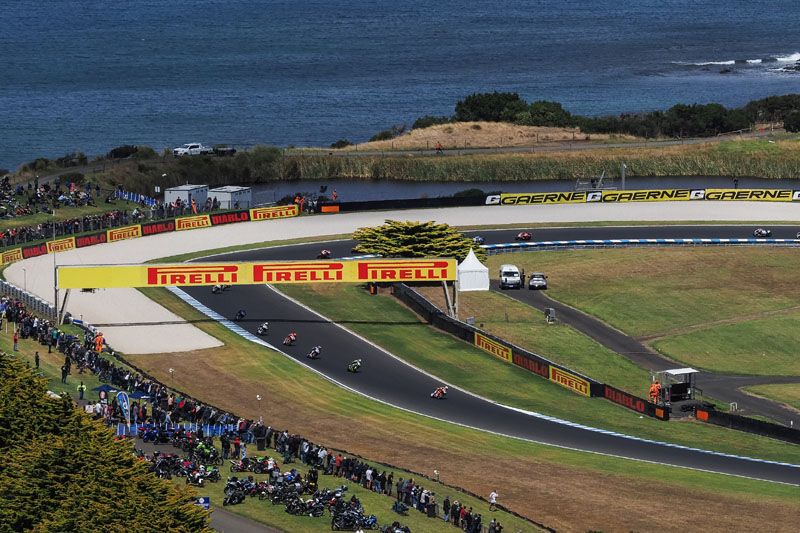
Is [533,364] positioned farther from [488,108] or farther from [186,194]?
[488,108]

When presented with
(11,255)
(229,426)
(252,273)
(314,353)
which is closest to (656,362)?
(314,353)

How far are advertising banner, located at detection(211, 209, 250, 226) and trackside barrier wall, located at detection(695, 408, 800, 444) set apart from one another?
54512 mm

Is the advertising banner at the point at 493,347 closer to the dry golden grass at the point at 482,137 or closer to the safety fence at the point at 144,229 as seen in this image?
the safety fence at the point at 144,229

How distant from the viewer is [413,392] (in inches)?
2798

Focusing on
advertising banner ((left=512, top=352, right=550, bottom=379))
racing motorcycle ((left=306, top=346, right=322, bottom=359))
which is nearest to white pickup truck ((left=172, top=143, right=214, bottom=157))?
racing motorcycle ((left=306, top=346, right=322, bottom=359))

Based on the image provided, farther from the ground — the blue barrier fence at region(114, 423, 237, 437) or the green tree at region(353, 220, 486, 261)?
the green tree at region(353, 220, 486, 261)

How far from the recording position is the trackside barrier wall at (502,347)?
234 feet

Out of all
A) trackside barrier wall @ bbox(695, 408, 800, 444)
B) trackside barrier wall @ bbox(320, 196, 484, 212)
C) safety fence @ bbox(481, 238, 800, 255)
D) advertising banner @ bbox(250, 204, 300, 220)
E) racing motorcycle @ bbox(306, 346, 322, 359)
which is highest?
trackside barrier wall @ bbox(320, 196, 484, 212)

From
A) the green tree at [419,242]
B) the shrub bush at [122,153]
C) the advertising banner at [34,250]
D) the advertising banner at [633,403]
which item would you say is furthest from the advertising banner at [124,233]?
the advertising banner at [633,403]

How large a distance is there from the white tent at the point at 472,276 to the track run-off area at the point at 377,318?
10.1 meters

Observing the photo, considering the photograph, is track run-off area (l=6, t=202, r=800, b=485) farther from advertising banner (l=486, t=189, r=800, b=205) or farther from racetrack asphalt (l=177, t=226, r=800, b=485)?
advertising banner (l=486, t=189, r=800, b=205)

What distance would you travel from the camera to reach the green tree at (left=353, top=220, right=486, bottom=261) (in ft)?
307

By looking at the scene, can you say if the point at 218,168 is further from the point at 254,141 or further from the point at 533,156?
the point at 254,141

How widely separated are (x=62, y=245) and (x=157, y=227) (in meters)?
11.4
